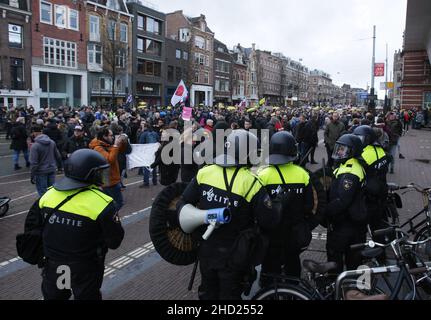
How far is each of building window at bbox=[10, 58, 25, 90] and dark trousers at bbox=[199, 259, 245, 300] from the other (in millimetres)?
31547

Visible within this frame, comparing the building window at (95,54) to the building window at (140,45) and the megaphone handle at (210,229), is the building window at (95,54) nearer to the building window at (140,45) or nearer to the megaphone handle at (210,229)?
the building window at (140,45)

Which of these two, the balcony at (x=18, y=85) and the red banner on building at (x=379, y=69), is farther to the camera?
the red banner on building at (x=379, y=69)

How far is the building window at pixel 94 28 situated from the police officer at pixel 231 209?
124ft

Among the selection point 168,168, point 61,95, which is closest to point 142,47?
point 61,95

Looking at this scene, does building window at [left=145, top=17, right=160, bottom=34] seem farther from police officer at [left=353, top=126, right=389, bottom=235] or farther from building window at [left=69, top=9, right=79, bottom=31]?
police officer at [left=353, top=126, right=389, bottom=235]

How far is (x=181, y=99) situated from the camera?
694 inches

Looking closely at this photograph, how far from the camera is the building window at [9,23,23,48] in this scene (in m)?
29.6

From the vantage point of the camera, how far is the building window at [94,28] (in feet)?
122

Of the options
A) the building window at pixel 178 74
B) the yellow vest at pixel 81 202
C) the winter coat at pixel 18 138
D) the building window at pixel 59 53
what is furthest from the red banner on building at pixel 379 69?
the yellow vest at pixel 81 202

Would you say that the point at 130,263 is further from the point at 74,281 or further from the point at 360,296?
the point at 360,296

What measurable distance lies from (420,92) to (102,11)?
30.6 m

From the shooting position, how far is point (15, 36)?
98.7ft
